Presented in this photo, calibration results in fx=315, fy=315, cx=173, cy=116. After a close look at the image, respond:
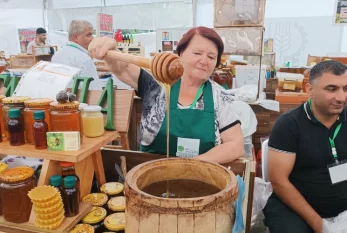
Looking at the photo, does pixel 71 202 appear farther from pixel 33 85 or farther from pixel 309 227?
pixel 309 227

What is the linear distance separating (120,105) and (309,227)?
1.18m

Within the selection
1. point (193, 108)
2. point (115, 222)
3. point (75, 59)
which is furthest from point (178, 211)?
point (75, 59)

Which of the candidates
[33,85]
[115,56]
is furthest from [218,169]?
[33,85]

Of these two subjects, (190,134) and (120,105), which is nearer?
(120,105)

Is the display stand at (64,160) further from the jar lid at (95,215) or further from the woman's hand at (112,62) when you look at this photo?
the woman's hand at (112,62)

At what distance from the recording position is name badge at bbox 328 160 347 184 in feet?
5.31

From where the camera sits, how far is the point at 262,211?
1827 millimetres

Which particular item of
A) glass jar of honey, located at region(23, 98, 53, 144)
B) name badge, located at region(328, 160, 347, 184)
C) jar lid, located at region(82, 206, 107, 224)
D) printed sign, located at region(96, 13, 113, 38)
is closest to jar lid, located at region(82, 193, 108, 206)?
jar lid, located at region(82, 206, 107, 224)

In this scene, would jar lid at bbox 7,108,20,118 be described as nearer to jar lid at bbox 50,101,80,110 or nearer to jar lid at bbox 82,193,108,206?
jar lid at bbox 50,101,80,110

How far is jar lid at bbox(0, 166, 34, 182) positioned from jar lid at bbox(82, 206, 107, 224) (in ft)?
0.74

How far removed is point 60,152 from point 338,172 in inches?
54.2

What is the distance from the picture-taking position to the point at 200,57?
1.44 meters

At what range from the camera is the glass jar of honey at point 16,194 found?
3.13 feet

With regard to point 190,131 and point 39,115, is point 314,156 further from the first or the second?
point 39,115
